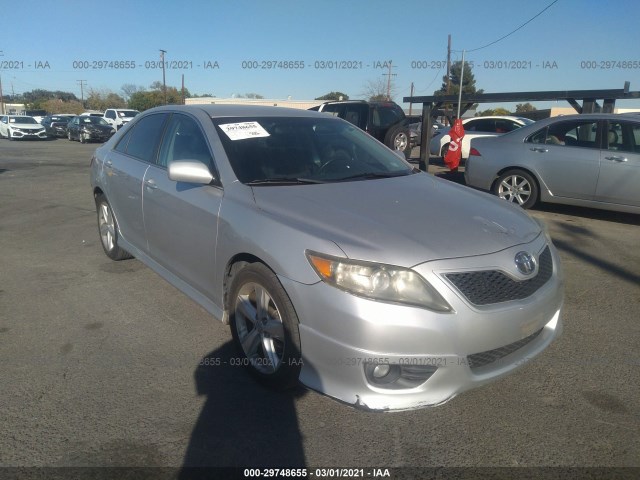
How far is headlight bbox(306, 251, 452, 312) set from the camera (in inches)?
92.4

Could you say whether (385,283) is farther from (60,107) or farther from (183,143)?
(60,107)

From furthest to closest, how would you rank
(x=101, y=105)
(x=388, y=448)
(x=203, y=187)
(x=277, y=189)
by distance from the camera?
(x=101, y=105) < (x=203, y=187) < (x=277, y=189) < (x=388, y=448)

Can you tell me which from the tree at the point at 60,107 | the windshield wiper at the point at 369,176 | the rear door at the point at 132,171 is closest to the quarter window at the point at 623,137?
the windshield wiper at the point at 369,176

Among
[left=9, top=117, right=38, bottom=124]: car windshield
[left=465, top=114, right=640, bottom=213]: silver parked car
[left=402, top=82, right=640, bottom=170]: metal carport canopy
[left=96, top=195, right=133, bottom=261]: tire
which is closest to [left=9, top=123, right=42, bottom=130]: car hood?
[left=9, top=117, right=38, bottom=124]: car windshield

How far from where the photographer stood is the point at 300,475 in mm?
2307

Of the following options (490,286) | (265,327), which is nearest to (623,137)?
(490,286)

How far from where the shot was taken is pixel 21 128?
92.8 ft

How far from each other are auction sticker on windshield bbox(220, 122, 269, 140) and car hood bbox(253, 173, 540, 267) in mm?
620

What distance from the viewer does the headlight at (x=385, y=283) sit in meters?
2.35

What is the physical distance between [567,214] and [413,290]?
6.42 meters

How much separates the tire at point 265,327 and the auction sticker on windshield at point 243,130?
1113mm

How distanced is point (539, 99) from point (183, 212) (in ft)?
31.3

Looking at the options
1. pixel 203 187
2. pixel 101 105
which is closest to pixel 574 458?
pixel 203 187

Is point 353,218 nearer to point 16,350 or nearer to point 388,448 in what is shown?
point 388,448
